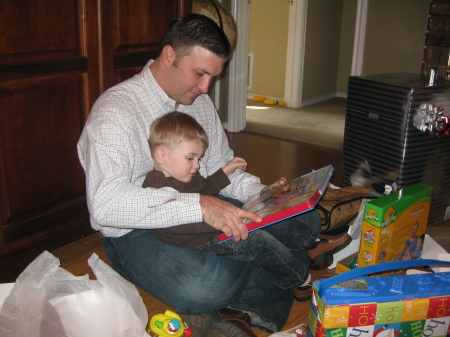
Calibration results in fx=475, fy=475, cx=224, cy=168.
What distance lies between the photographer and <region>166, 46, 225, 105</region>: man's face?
136cm

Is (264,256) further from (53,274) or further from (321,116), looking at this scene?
(321,116)

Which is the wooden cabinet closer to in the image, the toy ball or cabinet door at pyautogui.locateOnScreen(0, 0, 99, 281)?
cabinet door at pyautogui.locateOnScreen(0, 0, 99, 281)

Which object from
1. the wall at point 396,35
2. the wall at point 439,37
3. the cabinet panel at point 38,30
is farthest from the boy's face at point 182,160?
the wall at point 396,35

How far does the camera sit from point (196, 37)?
1347mm

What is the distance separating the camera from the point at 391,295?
1.15 m

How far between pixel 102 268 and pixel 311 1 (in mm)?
3791

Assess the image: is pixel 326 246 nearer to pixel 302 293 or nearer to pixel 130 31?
pixel 302 293

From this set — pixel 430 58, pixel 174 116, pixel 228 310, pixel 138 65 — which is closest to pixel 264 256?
pixel 228 310

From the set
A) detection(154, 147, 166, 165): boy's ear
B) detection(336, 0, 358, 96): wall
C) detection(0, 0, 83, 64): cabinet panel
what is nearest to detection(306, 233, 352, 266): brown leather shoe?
detection(154, 147, 166, 165): boy's ear

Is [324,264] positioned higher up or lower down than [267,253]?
lower down

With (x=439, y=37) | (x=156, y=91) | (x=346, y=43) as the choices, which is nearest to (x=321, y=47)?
(x=346, y=43)

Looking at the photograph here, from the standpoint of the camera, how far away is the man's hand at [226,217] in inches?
47.4

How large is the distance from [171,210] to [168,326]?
36 cm

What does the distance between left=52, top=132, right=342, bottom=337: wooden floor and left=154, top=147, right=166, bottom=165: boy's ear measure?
0.51 m
